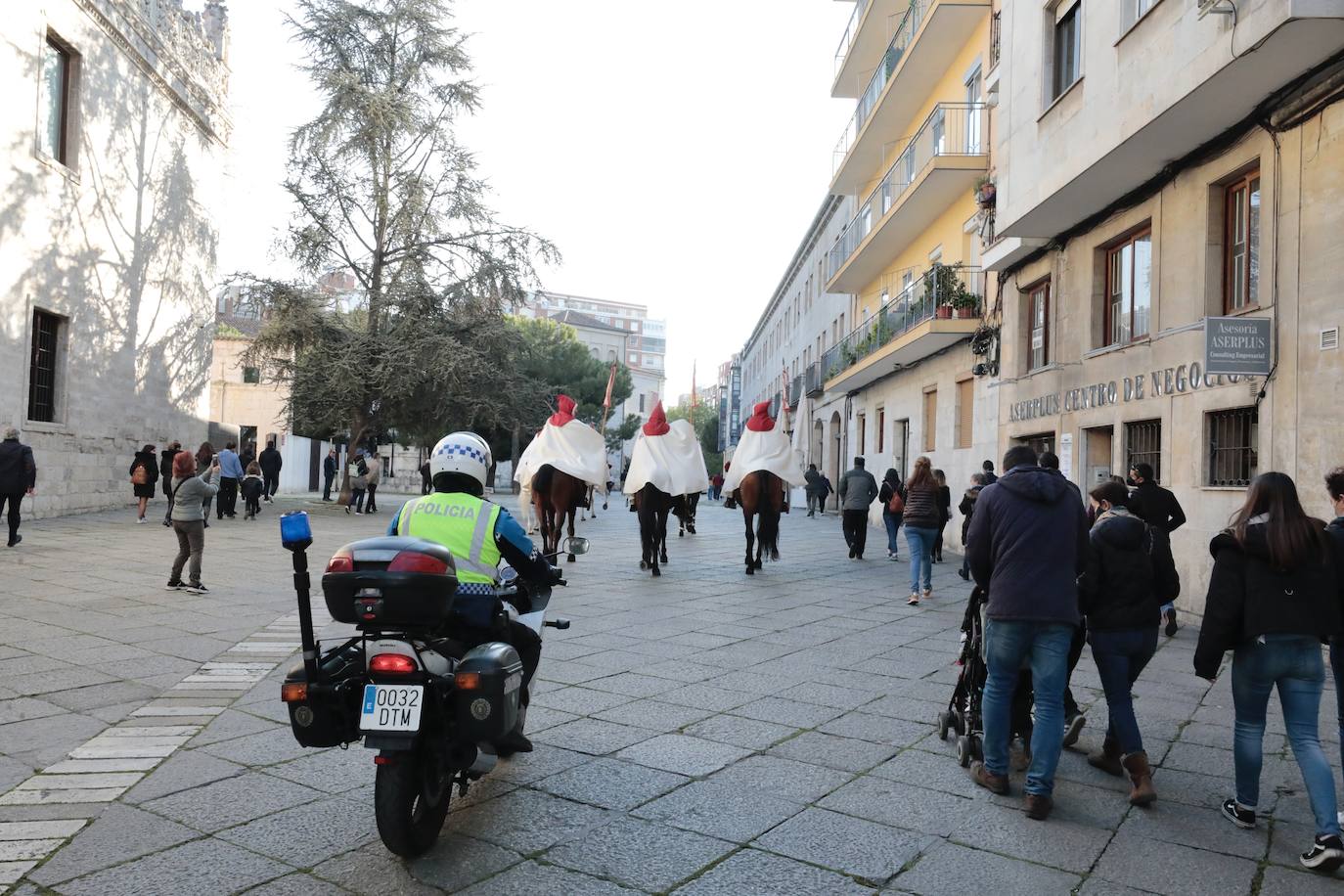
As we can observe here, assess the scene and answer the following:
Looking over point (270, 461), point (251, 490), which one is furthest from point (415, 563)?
point (270, 461)

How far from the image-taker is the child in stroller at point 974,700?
4969mm

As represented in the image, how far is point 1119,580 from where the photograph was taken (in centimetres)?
464

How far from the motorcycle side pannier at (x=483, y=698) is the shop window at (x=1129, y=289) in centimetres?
1090

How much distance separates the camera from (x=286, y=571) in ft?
41.3

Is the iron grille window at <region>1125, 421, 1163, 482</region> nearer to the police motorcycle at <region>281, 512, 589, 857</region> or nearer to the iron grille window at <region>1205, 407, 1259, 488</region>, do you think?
the iron grille window at <region>1205, 407, 1259, 488</region>

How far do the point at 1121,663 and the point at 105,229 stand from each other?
21.6 metres

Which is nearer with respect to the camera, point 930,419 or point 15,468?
point 15,468

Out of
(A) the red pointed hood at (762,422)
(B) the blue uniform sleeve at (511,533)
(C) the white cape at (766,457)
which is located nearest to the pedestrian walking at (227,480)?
(C) the white cape at (766,457)

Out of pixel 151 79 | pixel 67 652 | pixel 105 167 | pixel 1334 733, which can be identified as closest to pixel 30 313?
pixel 105 167

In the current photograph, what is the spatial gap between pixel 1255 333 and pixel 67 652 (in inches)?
408

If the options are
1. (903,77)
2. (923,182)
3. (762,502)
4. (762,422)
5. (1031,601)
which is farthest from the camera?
(903,77)

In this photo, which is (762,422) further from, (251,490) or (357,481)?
(357,481)

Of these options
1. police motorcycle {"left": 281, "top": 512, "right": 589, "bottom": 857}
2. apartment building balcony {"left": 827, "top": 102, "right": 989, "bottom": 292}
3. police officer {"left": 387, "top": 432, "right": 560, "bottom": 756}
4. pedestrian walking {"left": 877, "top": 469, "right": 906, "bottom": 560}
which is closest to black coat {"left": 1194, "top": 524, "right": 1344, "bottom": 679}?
police officer {"left": 387, "top": 432, "right": 560, "bottom": 756}

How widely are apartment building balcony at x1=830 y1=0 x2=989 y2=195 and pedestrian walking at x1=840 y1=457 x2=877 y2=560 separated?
910 centimetres
